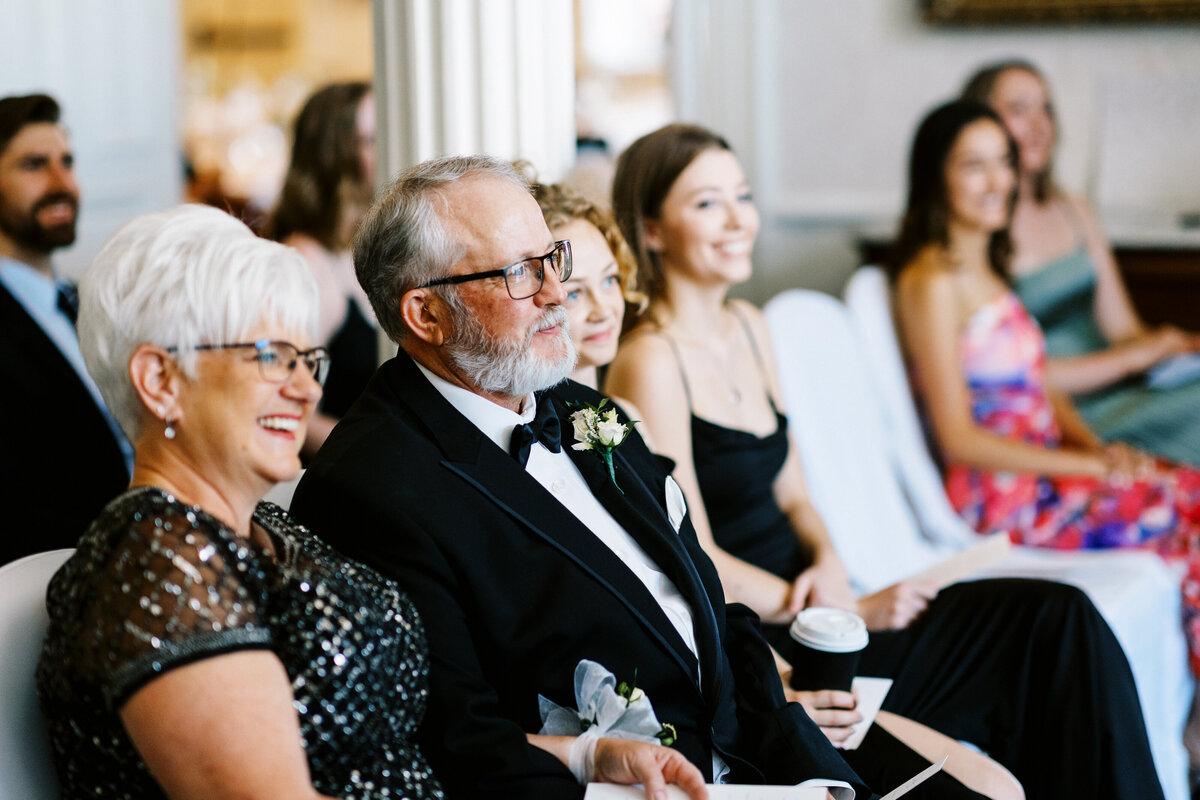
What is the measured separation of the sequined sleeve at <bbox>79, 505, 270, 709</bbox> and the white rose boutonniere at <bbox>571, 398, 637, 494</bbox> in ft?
1.98

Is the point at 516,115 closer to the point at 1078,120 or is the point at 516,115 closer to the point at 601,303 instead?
the point at 601,303

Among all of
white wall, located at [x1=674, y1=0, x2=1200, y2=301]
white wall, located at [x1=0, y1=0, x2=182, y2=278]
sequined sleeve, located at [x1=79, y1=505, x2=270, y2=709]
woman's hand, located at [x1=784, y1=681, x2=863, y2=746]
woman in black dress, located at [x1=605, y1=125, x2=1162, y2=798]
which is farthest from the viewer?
white wall, located at [x1=674, y1=0, x2=1200, y2=301]

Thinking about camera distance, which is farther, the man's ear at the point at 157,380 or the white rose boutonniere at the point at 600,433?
the white rose boutonniere at the point at 600,433

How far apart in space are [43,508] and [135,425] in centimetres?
122

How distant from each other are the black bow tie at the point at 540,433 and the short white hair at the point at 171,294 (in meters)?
0.41

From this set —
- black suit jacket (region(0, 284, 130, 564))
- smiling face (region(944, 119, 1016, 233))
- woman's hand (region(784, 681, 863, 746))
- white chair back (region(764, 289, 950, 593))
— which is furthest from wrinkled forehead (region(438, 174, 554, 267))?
smiling face (region(944, 119, 1016, 233))

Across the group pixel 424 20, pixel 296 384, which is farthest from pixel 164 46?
pixel 296 384

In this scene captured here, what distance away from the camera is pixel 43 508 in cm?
228

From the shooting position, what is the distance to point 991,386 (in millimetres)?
3350

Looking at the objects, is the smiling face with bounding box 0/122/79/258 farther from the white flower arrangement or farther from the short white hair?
the white flower arrangement

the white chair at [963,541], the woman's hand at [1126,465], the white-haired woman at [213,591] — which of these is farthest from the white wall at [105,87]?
the woman's hand at [1126,465]

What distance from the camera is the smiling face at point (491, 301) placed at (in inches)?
61.2

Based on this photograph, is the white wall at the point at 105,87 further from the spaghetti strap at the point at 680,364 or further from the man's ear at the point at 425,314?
the man's ear at the point at 425,314

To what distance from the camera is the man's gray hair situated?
1.55 m
